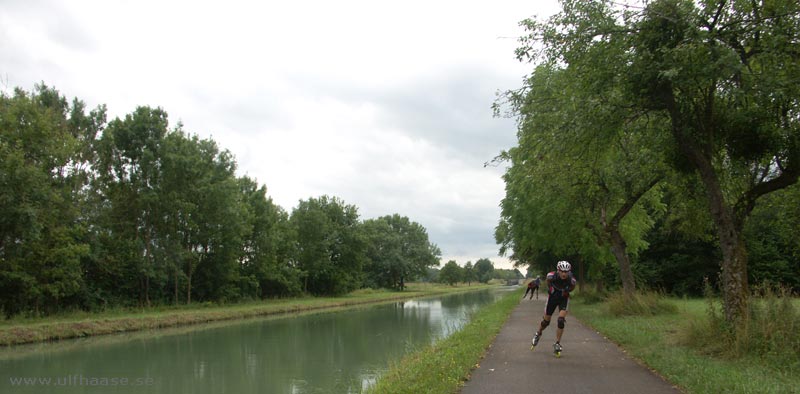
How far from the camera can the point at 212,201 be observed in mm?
38219

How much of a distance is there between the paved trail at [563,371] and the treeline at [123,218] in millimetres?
22820

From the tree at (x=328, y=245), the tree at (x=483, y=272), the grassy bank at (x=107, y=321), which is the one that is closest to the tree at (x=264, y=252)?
the tree at (x=328, y=245)

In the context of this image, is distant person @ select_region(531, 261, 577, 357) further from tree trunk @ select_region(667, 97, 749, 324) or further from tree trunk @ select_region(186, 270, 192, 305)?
tree trunk @ select_region(186, 270, 192, 305)

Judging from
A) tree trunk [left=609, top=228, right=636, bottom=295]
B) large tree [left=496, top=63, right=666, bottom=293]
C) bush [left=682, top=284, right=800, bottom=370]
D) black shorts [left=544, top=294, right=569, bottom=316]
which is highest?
large tree [left=496, top=63, right=666, bottom=293]

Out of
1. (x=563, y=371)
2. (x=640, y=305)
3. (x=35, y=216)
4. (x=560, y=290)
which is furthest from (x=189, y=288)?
(x=563, y=371)

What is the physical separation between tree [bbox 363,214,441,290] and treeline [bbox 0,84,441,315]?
27691 mm

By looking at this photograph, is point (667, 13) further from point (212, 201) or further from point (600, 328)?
point (212, 201)

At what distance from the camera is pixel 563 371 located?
794 centimetres

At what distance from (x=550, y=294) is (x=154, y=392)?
9072 mm

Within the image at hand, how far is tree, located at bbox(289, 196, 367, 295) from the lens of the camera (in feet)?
189

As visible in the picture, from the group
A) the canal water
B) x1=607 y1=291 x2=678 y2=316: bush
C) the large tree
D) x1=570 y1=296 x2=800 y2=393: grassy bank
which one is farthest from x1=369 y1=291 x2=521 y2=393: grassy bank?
x1=607 y1=291 x2=678 y2=316: bush

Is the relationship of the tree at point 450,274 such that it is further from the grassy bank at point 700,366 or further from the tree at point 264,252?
the grassy bank at point 700,366

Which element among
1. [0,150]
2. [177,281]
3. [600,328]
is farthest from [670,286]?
[0,150]

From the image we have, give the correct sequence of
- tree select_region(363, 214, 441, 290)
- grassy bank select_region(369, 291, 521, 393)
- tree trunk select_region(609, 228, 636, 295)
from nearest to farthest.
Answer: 1. grassy bank select_region(369, 291, 521, 393)
2. tree trunk select_region(609, 228, 636, 295)
3. tree select_region(363, 214, 441, 290)
